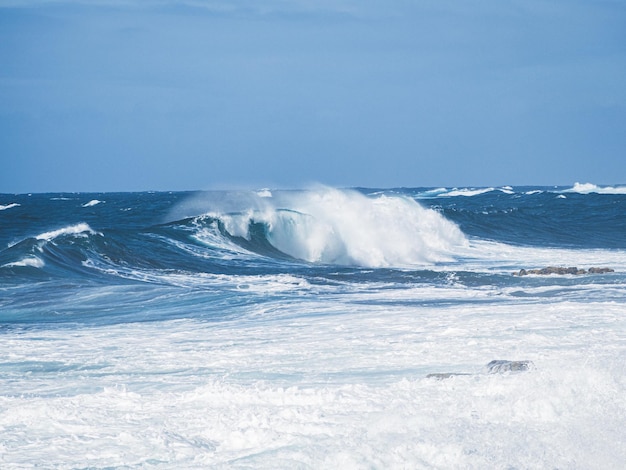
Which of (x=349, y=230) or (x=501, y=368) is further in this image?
(x=349, y=230)

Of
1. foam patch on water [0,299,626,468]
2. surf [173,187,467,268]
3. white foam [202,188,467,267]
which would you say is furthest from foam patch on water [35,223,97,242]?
foam patch on water [0,299,626,468]

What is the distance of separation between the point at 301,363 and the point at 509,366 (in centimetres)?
187

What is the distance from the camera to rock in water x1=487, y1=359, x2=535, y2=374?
22.0 ft

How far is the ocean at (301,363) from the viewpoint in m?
4.97

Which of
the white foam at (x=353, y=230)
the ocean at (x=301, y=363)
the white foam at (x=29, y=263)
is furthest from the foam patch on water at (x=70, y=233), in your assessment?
the white foam at (x=353, y=230)

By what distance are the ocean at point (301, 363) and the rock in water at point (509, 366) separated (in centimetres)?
2

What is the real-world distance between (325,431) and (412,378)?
1.75 meters

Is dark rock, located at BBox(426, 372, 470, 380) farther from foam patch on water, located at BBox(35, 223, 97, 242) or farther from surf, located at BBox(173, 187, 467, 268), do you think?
foam patch on water, located at BBox(35, 223, 97, 242)

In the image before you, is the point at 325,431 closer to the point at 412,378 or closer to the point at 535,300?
the point at 412,378

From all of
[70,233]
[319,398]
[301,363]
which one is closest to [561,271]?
[301,363]

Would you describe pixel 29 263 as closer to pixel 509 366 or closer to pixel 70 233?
pixel 70 233

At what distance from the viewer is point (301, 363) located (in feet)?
25.4

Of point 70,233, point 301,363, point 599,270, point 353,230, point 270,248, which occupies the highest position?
point 70,233

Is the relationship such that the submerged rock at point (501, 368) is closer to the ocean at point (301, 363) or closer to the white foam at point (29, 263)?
the ocean at point (301, 363)
